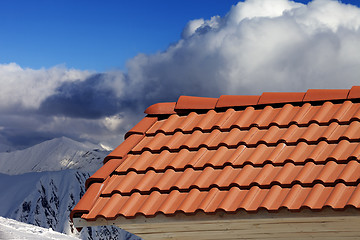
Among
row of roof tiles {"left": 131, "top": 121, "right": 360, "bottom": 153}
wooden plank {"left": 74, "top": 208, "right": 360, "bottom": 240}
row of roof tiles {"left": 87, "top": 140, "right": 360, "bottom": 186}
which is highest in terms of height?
row of roof tiles {"left": 131, "top": 121, "right": 360, "bottom": 153}

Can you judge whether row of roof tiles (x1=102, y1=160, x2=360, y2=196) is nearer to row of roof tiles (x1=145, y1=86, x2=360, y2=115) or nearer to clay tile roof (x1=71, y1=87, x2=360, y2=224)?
clay tile roof (x1=71, y1=87, x2=360, y2=224)

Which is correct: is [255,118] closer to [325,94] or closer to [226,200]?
[325,94]

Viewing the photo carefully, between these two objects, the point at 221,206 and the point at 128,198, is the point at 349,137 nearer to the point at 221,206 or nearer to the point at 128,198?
the point at 221,206

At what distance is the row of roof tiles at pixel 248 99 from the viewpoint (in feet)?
27.9

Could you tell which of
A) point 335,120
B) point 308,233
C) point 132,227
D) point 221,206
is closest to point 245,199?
point 221,206

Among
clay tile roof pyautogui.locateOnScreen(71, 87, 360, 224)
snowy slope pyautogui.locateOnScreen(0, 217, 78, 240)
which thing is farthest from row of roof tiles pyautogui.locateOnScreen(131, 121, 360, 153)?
snowy slope pyautogui.locateOnScreen(0, 217, 78, 240)

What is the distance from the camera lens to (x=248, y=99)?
8945 millimetres

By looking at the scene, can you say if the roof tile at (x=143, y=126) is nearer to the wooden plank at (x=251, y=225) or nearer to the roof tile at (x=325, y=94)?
the wooden plank at (x=251, y=225)

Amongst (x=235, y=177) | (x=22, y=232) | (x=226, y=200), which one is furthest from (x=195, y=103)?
(x=22, y=232)

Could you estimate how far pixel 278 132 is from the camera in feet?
26.2

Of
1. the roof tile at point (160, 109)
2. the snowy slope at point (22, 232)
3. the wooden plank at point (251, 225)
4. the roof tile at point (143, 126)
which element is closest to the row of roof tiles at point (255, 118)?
the roof tile at point (143, 126)

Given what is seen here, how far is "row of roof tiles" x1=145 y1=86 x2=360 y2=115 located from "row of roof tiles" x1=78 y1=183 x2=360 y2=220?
212 cm

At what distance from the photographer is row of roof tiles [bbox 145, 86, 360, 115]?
8.50 metres

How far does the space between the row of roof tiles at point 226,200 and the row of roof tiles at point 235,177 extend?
67mm
